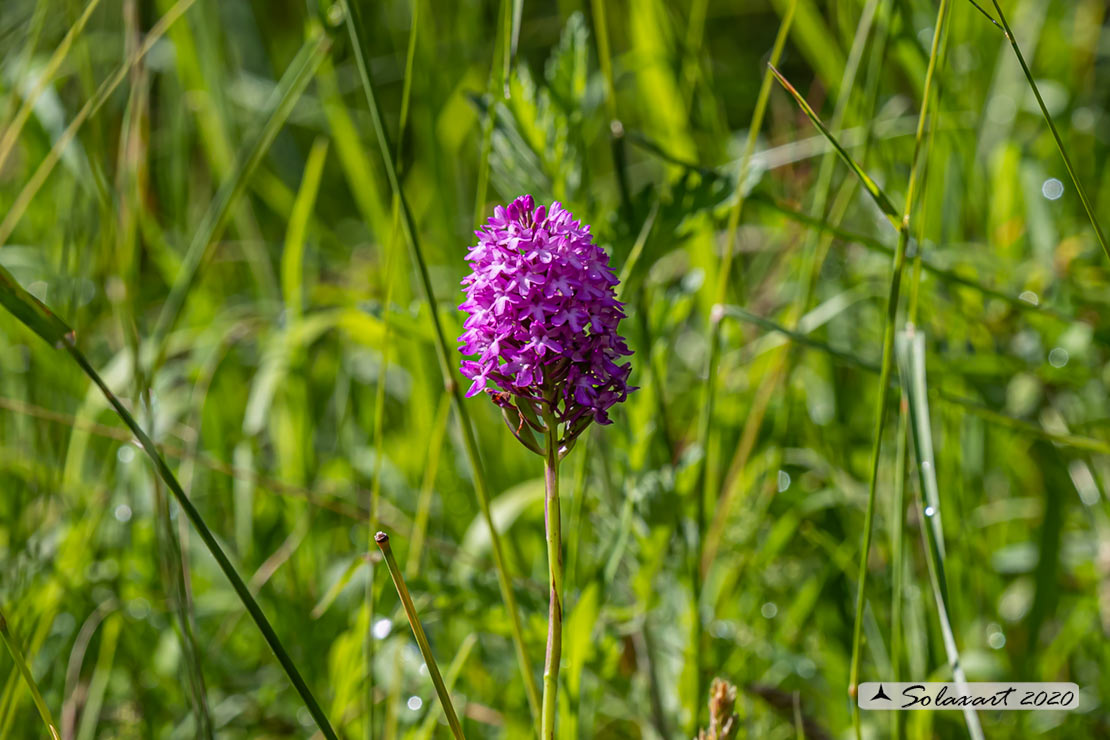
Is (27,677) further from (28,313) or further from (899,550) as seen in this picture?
(899,550)

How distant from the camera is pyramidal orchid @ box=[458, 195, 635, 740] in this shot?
80 centimetres

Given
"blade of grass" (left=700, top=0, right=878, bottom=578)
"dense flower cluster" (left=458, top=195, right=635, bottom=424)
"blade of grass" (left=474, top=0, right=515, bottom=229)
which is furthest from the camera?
"blade of grass" (left=700, top=0, right=878, bottom=578)

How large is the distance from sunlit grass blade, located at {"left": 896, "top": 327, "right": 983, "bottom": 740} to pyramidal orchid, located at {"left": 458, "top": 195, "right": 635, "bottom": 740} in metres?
0.38

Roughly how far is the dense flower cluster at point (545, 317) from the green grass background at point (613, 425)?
0.31m

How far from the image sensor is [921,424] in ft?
3.45

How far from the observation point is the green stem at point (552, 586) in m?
0.81

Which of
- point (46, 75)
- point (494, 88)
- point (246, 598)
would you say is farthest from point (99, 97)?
point (246, 598)

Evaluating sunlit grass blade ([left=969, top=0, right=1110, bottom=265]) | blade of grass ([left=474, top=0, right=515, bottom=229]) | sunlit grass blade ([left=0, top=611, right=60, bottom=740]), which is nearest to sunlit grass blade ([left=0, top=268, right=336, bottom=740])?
sunlit grass blade ([left=0, top=611, right=60, bottom=740])

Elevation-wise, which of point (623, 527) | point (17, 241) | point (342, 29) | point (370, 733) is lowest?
point (370, 733)

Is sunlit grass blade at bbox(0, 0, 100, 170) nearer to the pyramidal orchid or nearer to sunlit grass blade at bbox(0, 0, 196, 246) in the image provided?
sunlit grass blade at bbox(0, 0, 196, 246)

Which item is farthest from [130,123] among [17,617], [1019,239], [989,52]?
[989,52]

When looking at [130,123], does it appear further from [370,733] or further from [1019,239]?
[1019,239]

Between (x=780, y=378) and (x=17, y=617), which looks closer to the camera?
(x=17, y=617)

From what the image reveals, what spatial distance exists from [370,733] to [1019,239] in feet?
4.95
